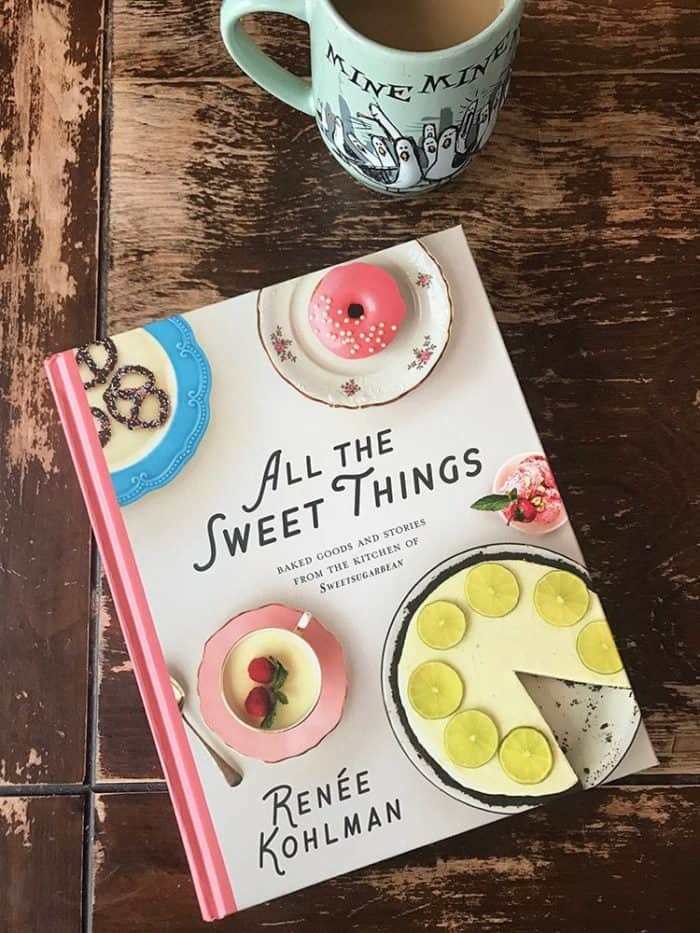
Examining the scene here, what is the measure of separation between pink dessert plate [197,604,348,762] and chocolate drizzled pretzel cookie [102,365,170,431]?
11 cm

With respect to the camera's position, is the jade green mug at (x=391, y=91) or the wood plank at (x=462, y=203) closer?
the jade green mug at (x=391, y=91)

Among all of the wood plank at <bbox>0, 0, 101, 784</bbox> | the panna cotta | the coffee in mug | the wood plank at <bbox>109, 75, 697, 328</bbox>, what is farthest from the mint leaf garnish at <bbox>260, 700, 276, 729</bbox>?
the coffee in mug

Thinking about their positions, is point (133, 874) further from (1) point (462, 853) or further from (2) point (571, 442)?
(2) point (571, 442)

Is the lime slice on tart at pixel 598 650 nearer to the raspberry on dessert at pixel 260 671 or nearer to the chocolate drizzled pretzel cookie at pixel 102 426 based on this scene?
the raspberry on dessert at pixel 260 671

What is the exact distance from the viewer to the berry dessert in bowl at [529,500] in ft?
1.72

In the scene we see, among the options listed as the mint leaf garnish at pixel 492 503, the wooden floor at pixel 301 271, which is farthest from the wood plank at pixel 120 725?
the mint leaf garnish at pixel 492 503

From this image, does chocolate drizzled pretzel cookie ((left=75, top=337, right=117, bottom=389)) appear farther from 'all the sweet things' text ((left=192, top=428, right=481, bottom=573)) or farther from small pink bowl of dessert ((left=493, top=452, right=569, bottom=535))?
small pink bowl of dessert ((left=493, top=452, right=569, bottom=535))

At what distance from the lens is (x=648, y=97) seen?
0.60 m

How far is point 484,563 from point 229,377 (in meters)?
0.17

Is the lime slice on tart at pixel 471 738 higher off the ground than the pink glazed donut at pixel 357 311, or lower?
lower

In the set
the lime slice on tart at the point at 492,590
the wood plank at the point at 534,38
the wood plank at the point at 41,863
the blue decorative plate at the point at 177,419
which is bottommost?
the wood plank at the point at 41,863

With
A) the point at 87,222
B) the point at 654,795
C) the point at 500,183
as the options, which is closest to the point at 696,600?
the point at 654,795

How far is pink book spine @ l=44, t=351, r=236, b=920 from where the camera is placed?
1.66 feet

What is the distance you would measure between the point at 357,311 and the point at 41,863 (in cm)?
34
